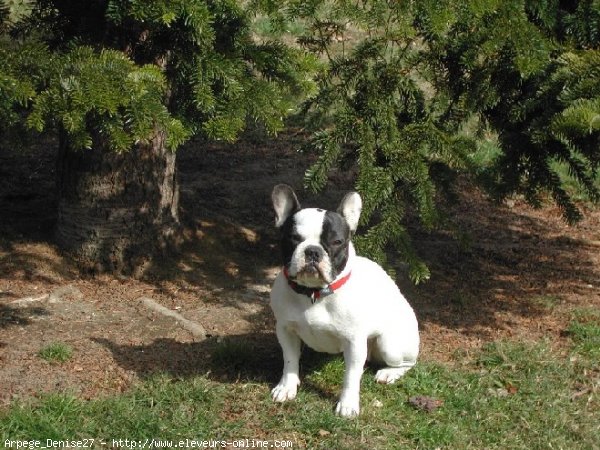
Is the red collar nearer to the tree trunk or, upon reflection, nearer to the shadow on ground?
the shadow on ground

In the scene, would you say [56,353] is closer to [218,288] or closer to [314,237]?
[218,288]

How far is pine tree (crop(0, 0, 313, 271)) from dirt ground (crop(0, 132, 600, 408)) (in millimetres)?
348

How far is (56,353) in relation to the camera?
16.1 feet

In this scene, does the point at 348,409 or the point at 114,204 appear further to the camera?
the point at 114,204

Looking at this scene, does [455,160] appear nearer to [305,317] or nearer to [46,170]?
[305,317]

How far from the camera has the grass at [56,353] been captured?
4887mm

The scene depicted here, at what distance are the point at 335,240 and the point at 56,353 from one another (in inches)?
70.5

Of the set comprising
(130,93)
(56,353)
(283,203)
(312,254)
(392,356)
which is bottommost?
(56,353)

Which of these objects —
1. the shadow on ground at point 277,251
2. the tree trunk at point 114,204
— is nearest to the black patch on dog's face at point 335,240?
the shadow on ground at point 277,251

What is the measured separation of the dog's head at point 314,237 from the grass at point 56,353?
1463 mm

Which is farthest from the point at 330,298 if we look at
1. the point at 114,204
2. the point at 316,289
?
the point at 114,204

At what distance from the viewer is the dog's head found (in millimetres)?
4180

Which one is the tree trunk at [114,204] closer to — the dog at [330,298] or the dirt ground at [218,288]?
the dirt ground at [218,288]

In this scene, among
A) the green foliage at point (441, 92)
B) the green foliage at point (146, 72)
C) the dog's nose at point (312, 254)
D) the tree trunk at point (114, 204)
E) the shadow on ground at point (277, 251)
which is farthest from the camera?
the shadow on ground at point (277, 251)
